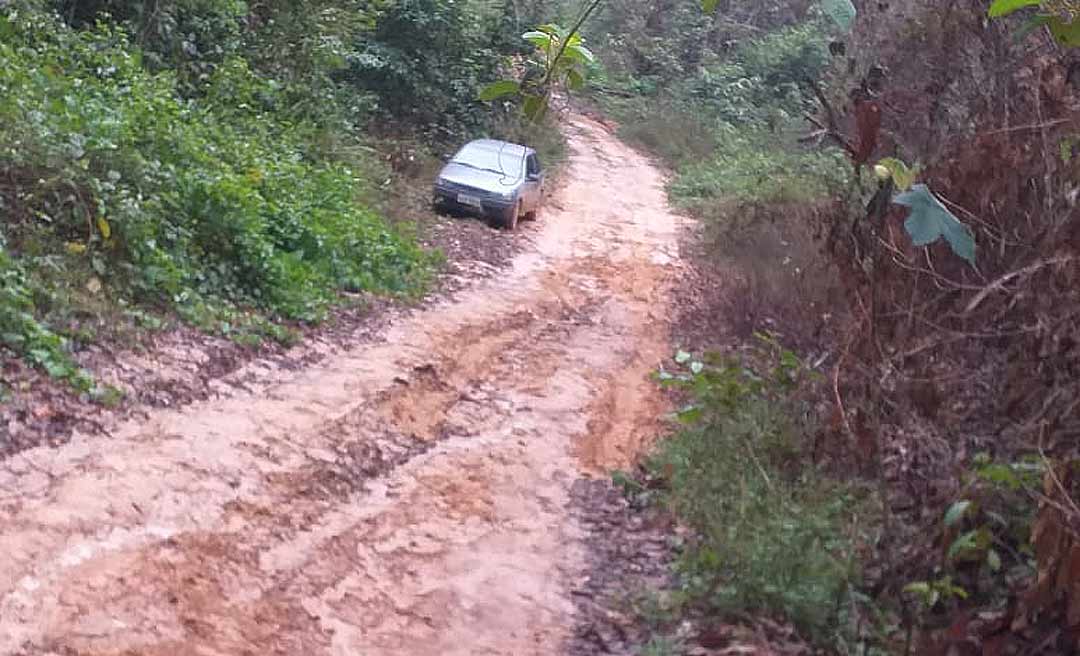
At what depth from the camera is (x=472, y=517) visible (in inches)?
324

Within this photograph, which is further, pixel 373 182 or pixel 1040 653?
pixel 373 182

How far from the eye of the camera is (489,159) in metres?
20.5

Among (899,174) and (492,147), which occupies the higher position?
(899,174)

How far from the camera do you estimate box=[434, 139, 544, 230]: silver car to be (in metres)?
19.5

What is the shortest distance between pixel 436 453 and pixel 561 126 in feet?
74.4

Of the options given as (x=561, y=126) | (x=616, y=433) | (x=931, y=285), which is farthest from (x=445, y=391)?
(x=561, y=126)

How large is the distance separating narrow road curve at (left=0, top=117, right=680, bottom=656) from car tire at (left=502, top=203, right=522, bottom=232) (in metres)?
6.63

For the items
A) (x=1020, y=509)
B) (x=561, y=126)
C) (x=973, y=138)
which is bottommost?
(x=561, y=126)

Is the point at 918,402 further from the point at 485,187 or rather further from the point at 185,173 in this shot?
the point at 485,187

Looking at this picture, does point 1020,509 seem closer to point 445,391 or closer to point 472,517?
point 472,517

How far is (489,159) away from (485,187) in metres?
1.06

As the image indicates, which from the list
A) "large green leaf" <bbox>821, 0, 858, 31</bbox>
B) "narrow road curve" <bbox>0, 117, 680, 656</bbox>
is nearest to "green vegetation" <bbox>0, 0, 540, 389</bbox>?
"narrow road curve" <bbox>0, 117, 680, 656</bbox>

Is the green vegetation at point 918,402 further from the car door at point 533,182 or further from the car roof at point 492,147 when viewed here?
the car roof at point 492,147

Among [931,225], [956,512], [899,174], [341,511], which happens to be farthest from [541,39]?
[341,511]
